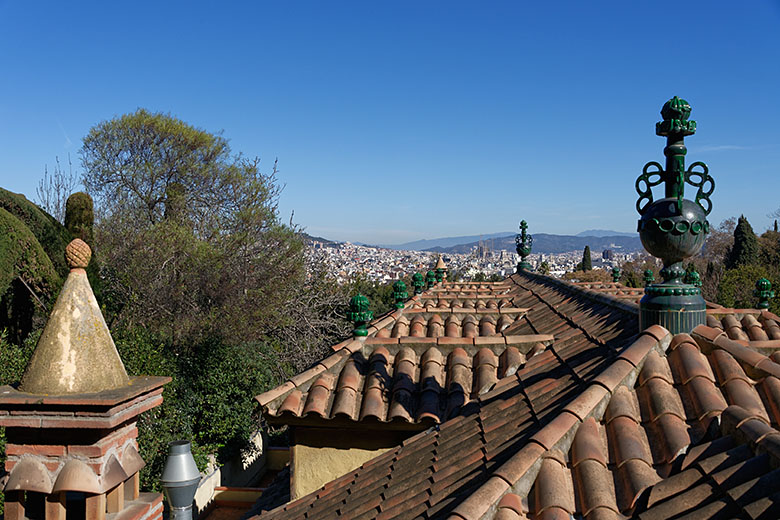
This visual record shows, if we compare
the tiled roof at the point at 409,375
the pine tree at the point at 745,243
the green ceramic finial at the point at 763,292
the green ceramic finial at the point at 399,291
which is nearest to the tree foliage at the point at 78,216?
the green ceramic finial at the point at 399,291

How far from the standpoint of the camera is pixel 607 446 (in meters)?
2.64

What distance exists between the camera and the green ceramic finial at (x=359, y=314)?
5570 millimetres

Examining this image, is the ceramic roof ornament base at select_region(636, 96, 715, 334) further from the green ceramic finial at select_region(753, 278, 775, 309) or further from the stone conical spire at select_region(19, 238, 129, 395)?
the green ceramic finial at select_region(753, 278, 775, 309)

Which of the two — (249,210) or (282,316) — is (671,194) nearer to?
(282,316)

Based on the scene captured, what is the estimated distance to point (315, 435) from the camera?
15.7 feet

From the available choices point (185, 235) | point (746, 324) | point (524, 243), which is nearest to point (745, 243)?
point (524, 243)

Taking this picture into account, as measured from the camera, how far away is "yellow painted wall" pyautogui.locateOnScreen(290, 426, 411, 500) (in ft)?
15.5

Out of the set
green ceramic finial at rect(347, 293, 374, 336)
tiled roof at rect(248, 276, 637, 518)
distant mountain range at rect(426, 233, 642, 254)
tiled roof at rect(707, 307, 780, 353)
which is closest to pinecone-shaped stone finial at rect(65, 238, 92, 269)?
tiled roof at rect(248, 276, 637, 518)

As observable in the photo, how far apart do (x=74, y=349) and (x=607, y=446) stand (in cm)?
287

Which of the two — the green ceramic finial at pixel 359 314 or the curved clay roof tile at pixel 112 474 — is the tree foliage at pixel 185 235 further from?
the curved clay roof tile at pixel 112 474

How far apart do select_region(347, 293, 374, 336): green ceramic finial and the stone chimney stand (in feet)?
8.55

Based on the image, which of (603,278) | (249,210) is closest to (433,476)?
(249,210)

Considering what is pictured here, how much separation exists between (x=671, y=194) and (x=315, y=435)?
133 inches

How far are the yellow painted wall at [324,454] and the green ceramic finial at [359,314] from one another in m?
1.19
